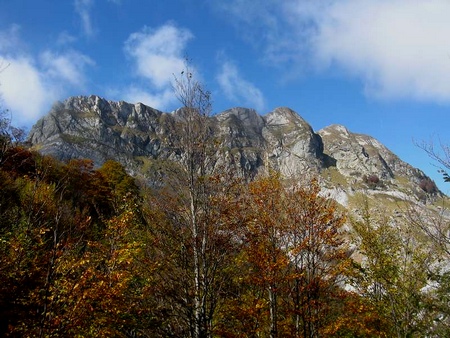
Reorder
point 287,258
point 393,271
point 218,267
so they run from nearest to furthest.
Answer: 1. point 218,267
2. point 287,258
3. point 393,271

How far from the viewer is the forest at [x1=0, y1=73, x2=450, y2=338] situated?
10.6 meters

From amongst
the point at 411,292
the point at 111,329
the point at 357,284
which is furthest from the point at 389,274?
the point at 111,329

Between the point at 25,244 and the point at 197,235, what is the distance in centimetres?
703

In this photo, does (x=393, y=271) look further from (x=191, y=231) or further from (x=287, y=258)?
(x=191, y=231)

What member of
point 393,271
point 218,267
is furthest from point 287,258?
point 393,271

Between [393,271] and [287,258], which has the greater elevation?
[393,271]

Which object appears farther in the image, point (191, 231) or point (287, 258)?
point (287, 258)

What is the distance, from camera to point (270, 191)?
1767cm


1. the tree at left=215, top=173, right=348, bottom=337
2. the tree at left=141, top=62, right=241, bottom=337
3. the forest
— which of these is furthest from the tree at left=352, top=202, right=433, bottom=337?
the tree at left=141, top=62, right=241, bottom=337

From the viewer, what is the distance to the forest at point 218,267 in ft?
34.9

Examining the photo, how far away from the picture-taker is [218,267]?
38.4 feet

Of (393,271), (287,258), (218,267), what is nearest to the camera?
(218,267)

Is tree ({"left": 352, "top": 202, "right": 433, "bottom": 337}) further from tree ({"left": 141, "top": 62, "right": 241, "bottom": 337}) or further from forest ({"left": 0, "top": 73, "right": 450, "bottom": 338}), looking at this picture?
tree ({"left": 141, "top": 62, "right": 241, "bottom": 337})

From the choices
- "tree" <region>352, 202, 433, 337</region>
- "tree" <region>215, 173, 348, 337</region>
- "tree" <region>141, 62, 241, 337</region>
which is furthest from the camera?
"tree" <region>352, 202, 433, 337</region>
